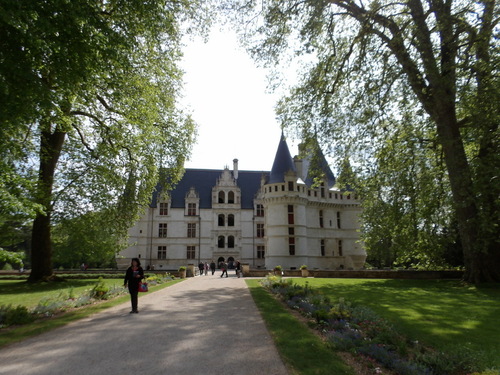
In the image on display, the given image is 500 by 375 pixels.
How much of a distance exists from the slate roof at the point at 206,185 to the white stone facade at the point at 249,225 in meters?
0.14

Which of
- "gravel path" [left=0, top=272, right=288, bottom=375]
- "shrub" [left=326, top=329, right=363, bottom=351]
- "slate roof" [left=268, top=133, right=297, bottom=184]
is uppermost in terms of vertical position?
"slate roof" [left=268, top=133, right=297, bottom=184]

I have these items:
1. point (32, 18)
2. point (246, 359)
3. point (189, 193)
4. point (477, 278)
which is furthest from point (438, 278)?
point (189, 193)

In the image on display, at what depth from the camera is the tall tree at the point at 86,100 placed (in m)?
8.70

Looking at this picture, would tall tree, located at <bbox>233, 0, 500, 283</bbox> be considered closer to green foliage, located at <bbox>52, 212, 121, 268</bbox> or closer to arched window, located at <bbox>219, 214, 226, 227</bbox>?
green foliage, located at <bbox>52, 212, 121, 268</bbox>

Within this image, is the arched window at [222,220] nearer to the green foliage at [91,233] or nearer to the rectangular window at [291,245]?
the rectangular window at [291,245]

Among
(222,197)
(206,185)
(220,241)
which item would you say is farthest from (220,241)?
(206,185)

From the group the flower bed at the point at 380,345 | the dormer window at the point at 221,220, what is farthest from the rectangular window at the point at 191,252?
the flower bed at the point at 380,345

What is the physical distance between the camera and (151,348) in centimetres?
605

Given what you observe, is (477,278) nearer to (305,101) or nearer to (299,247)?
(305,101)

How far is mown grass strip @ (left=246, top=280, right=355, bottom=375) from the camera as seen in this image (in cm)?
493

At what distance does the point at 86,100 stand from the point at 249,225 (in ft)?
122

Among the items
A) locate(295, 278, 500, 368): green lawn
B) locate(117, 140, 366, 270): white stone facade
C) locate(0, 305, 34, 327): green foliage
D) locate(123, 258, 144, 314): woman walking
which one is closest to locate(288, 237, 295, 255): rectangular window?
locate(117, 140, 366, 270): white stone facade

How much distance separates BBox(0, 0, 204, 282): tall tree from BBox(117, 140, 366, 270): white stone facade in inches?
688

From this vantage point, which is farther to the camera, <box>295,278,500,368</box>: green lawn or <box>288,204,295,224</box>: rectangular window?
<box>288,204,295,224</box>: rectangular window
